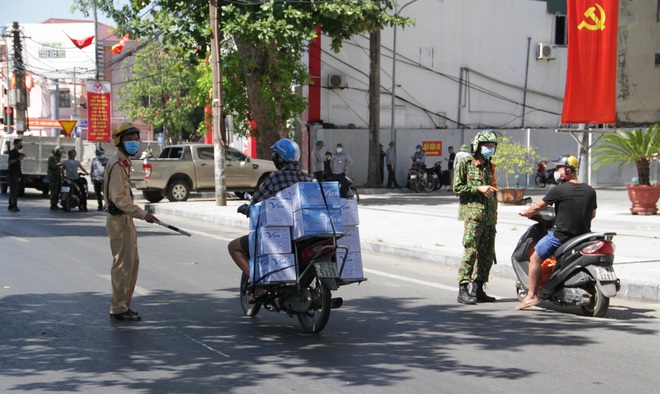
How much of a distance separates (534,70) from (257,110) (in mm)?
15274

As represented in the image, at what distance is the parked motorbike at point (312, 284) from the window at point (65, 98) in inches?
2583

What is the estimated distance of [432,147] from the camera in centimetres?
3509

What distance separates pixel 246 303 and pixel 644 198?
46.1ft

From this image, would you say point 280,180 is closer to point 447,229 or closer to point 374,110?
point 447,229

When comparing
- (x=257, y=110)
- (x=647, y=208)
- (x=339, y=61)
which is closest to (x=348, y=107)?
(x=339, y=61)

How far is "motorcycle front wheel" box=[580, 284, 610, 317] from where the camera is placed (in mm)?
8477

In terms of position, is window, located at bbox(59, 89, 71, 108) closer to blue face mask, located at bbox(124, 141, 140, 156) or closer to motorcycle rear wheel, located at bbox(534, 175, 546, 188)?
motorcycle rear wheel, located at bbox(534, 175, 546, 188)

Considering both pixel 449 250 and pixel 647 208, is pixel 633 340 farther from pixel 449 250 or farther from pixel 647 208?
pixel 647 208

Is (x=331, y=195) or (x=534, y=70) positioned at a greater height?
(x=534, y=70)

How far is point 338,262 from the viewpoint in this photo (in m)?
7.93

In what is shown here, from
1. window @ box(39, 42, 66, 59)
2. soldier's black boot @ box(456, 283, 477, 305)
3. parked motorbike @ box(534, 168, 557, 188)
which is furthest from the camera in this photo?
window @ box(39, 42, 66, 59)

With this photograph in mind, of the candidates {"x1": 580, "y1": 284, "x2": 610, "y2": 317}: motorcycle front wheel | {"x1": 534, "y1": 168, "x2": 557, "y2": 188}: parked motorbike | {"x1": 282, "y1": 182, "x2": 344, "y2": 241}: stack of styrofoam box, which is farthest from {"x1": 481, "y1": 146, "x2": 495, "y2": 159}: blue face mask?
{"x1": 534, "y1": 168, "x2": 557, "y2": 188}: parked motorbike

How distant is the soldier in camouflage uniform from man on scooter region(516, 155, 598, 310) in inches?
18.8

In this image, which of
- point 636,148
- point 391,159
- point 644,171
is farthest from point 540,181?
point 636,148
